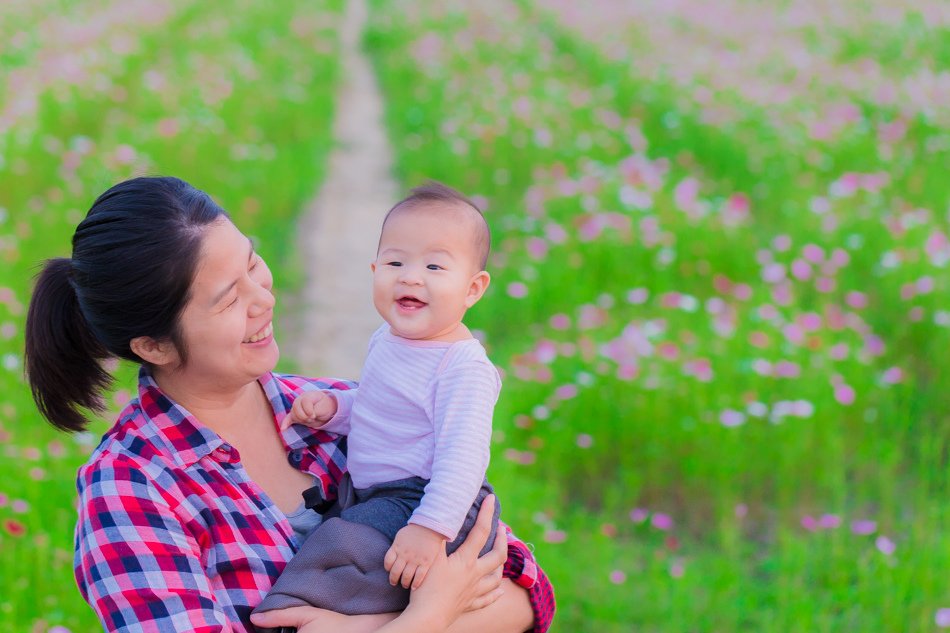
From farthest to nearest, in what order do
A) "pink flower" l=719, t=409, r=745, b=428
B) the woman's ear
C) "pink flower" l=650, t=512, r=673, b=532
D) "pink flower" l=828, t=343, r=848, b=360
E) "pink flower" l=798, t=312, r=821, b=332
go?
"pink flower" l=798, t=312, r=821, b=332
"pink flower" l=828, t=343, r=848, b=360
"pink flower" l=719, t=409, r=745, b=428
"pink flower" l=650, t=512, r=673, b=532
the woman's ear

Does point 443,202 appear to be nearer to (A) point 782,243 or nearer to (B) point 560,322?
(B) point 560,322

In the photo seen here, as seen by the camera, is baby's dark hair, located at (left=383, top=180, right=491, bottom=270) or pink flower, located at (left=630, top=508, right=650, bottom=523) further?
pink flower, located at (left=630, top=508, right=650, bottom=523)

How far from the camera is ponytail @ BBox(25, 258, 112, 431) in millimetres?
1716

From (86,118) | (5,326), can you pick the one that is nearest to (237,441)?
(5,326)

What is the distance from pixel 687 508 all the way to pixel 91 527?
2426 millimetres

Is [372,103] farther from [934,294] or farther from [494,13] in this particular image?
[934,294]

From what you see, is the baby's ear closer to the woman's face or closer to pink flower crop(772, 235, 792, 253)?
the woman's face

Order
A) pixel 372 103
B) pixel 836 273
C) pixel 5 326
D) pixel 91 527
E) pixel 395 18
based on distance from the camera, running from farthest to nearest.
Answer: pixel 395 18, pixel 372 103, pixel 836 273, pixel 5 326, pixel 91 527

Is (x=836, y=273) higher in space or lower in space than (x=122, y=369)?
higher

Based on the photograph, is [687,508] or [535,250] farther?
[535,250]

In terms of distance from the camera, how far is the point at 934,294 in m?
4.22

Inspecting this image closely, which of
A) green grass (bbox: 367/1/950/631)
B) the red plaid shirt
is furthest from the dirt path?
the red plaid shirt

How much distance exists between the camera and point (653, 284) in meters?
4.80

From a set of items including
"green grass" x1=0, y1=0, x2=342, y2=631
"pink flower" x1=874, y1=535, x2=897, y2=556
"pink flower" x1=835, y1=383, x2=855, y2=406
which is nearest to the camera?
"green grass" x1=0, y1=0, x2=342, y2=631
